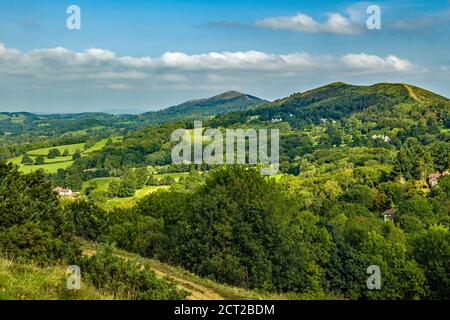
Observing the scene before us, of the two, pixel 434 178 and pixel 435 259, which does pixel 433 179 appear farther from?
pixel 435 259

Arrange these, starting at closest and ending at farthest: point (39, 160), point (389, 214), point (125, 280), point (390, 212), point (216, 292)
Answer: point (125, 280) → point (216, 292) → point (389, 214) → point (390, 212) → point (39, 160)

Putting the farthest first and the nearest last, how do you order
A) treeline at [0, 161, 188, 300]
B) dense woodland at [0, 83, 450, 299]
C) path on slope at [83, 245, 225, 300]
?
dense woodland at [0, 83, 450, 299] < path on slope at [83, 245, 225, 300] < treeline at [0, 161, 188, 300]

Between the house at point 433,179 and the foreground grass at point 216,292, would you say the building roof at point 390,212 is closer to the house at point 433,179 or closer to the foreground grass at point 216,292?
the house at point 433,179

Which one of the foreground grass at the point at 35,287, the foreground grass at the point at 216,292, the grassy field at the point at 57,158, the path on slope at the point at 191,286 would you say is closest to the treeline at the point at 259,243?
the path on slope at the point at 191,286

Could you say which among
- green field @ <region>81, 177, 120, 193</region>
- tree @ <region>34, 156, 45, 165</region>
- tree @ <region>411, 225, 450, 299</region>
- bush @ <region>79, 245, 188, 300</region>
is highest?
bush @ <region>79, 245, 188, 300</region>

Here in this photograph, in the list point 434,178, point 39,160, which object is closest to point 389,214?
point 434,178

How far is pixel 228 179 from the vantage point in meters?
35.1

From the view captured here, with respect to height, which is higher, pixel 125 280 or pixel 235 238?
pixel 125 280

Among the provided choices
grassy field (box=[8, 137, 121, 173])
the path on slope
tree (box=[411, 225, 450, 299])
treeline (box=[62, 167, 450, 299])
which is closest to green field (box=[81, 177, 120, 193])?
grassy field (box=[8, 137, 121, 173])

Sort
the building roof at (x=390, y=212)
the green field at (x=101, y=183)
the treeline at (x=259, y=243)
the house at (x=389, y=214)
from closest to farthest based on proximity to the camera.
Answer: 1. the treeline at (x=259, y=243)
2. the house at (x=389, y=214)
3. the building roof at (x=390, y=212)
4. the green field at (x=101, y=183)

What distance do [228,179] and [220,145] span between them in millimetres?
131555

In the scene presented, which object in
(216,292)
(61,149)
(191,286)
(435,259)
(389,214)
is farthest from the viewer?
(61,149)

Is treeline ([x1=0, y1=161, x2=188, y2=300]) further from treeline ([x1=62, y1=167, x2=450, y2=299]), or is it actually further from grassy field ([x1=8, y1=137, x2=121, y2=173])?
grassy field ([x1=8, y1=137, x2=121, y2=173])

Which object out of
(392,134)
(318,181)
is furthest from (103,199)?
(392,134)
